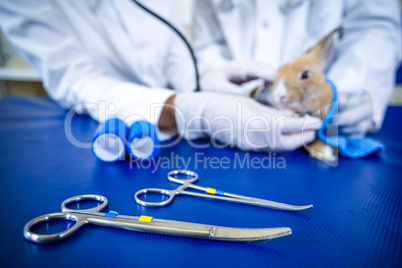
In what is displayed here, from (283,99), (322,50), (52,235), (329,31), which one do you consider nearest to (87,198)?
(52,235)

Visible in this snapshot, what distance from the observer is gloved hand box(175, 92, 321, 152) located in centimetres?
50

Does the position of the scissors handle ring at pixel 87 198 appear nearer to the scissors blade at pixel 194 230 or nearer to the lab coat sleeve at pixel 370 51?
the scissors blade at pixel 194 230

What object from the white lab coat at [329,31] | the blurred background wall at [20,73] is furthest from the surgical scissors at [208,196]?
the blurred background wall at [20,73]

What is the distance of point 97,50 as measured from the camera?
2.58 ft

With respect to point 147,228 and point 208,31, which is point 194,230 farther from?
point 208,31

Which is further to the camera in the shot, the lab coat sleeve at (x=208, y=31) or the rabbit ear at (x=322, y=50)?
the lab coat sleeve at (x=208, y=31)

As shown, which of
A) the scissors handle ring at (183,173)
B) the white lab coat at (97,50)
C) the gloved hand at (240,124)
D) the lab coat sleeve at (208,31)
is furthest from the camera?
the lab coat sleeve at (208,31)

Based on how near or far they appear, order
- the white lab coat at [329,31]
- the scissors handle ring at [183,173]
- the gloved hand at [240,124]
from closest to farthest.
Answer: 1. the scissors handle ring at [183,173]
2. the gloved hand at [240,124]
3. the white lab coat at [329,31]

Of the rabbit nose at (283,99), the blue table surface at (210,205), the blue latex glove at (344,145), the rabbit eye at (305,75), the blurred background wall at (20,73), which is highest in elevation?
the blurred background wall at (20,73)

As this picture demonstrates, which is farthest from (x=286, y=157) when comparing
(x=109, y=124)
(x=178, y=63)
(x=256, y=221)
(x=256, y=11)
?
(x=256, y=11)

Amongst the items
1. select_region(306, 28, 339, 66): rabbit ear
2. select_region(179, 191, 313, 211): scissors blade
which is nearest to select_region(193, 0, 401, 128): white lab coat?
select_region(306, 28, 339, 66): rabbit ear

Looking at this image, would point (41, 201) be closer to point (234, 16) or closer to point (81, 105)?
point (81, 105)

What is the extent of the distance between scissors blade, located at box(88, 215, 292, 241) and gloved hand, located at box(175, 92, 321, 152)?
11.3 inches

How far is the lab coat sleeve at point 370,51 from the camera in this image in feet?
2.31
